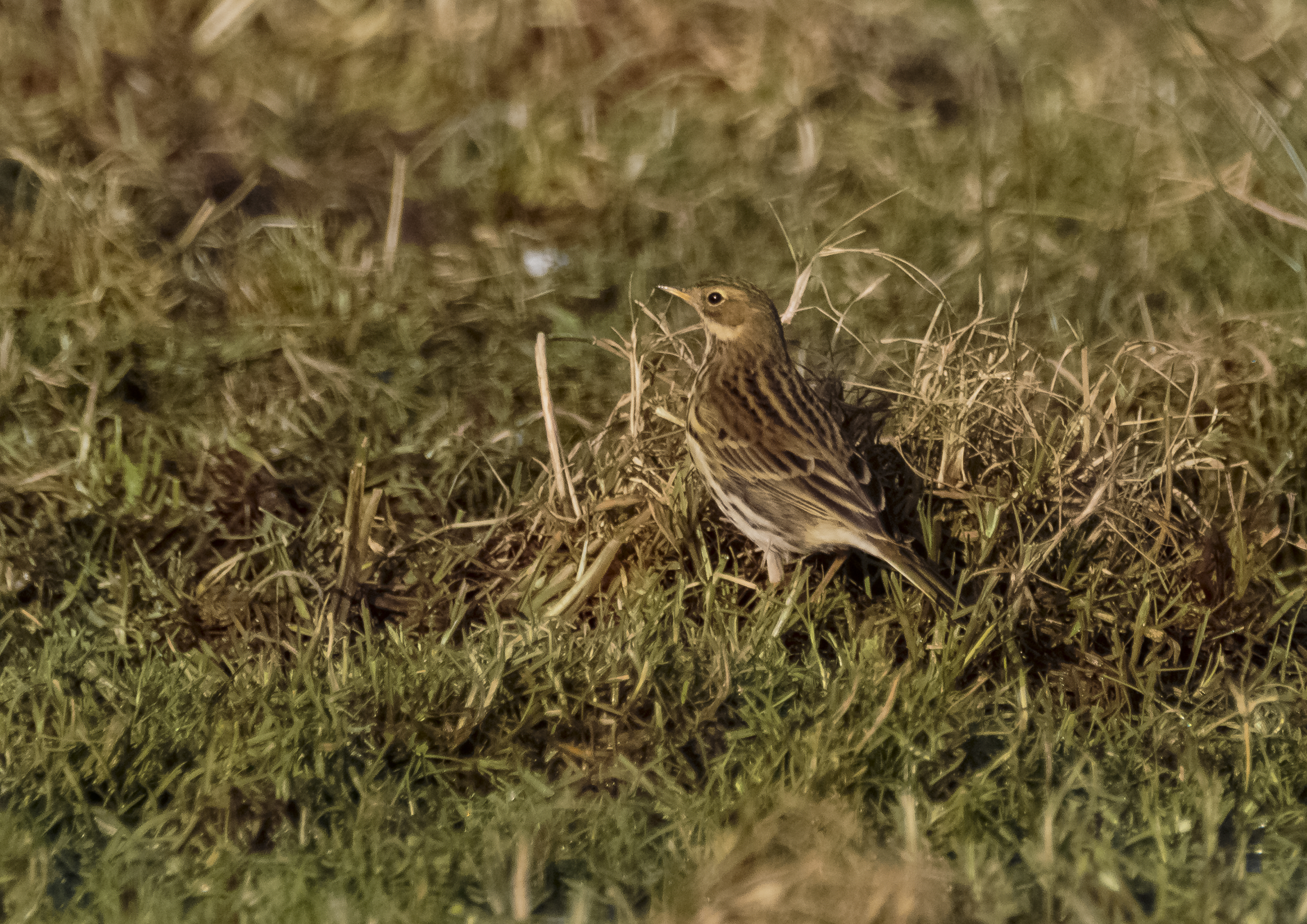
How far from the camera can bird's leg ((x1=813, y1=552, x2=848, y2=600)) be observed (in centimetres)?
438

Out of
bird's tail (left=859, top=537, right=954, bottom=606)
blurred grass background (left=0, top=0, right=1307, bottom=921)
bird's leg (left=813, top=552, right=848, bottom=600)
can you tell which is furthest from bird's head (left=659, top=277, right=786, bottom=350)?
bird's tail (left=859, top=537, right=954, bottom=606)

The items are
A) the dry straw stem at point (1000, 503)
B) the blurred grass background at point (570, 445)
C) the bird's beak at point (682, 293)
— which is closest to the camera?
the blurred grass background at point (570, 445)

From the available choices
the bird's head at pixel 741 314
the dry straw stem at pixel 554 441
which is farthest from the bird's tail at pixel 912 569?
the dry straw stem at pixel 554 441

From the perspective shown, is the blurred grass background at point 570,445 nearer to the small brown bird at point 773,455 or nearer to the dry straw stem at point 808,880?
the dry straw stem at point 808,880

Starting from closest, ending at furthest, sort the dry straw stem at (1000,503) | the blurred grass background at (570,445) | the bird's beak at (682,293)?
→ the blurred grass background at (570,445) < the dry straw stem at (1000,503) < the bird's beak at (682,293)

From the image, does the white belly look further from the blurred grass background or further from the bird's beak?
the bird's beak

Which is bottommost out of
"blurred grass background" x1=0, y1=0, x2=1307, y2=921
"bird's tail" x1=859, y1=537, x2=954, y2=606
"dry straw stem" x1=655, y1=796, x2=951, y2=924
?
"blurred grass background" x1=0, y1=0, x2=1307, y2=921

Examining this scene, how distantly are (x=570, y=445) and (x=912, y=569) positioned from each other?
1.62 m

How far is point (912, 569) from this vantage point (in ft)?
13.5

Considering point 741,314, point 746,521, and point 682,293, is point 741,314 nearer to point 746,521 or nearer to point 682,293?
point 682,293

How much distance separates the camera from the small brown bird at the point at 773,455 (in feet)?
13.9

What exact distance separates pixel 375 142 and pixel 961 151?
3064 mm

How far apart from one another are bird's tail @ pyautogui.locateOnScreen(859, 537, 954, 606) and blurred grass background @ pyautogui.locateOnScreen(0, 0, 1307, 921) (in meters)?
0.18

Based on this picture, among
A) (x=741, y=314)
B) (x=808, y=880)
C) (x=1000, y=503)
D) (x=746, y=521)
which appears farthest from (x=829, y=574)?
(x=808, y=880)
